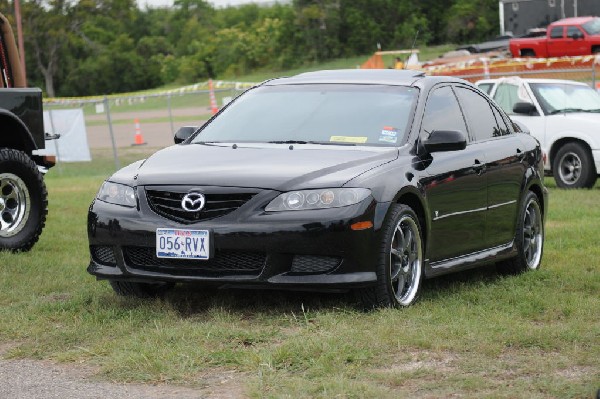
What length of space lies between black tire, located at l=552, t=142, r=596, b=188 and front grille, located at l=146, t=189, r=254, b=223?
432 inches

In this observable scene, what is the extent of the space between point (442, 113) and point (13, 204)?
4.16 m

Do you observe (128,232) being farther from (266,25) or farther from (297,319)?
(266,25)

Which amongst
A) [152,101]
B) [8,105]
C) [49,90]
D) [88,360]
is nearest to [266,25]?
[49,90]

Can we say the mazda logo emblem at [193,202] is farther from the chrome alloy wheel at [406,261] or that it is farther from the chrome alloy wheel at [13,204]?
the chrome alloy wheel at [13,204]

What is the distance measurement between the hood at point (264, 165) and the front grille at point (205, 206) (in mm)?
69

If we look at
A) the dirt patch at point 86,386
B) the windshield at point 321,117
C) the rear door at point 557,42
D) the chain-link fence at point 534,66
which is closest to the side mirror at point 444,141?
the windshield at point 321,117

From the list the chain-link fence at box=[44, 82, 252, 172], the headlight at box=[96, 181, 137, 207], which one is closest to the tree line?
the chain-link fence at box=[44, 82, 252, 172]

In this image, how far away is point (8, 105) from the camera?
10.7 m

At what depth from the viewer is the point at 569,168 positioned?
57.9 feet

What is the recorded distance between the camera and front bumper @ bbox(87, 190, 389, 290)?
23.2 feet

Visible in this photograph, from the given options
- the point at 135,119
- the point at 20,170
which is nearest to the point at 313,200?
the point at 20,170

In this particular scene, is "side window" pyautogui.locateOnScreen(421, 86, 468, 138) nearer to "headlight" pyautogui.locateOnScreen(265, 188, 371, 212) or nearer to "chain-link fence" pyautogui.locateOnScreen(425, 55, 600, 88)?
"headlight" pyautogui.locateOnScreen(265, 188, 371, 212)

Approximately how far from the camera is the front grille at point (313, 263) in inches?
282

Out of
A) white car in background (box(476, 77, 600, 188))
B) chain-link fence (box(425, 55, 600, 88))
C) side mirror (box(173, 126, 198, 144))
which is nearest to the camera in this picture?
side mirror (box(173, 126, 198, 144))
